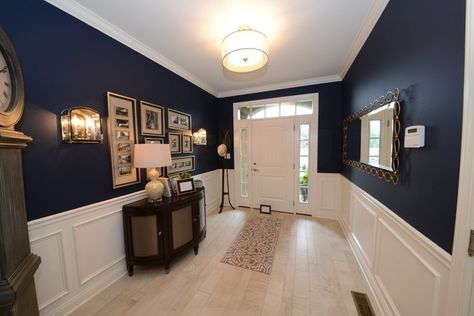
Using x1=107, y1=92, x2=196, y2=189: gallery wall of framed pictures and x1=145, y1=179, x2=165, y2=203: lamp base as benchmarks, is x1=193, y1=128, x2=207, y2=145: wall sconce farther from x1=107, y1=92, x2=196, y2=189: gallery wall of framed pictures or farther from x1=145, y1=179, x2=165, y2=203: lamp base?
x1=145, y1=179, x2=165, y2=203: lamp base

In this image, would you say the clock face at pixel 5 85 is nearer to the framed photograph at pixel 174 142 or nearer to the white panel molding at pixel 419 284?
the framed photograph at pixel 174 142

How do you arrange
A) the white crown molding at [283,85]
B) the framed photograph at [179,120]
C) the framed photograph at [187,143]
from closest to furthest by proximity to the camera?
1. the framed photograph at [179,120]
2. the framed photograph at [187,143]
3. the white crown molding at [283,85]

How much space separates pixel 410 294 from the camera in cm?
117

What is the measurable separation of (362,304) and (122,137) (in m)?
2.84

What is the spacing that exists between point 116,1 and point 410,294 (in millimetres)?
3151

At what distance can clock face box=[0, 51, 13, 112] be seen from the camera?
3.40 ft

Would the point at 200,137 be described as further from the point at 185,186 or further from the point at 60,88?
the point at 60,88

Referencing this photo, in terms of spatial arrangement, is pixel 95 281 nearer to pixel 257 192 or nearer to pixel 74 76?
pixel 74 76

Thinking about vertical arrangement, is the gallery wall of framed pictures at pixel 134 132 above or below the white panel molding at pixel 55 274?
above

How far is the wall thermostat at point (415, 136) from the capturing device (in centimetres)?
107

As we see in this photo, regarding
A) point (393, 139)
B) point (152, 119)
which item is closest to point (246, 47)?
point (393, 139)

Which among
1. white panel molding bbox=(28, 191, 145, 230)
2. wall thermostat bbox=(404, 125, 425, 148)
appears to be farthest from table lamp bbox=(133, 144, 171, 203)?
wall thermostat bbox=(404, 125, 425, 148)

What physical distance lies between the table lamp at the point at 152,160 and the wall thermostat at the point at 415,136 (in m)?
2.10

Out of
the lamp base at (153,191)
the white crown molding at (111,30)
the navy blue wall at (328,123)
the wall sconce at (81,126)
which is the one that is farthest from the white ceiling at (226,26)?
the lamp base at (153,191)
